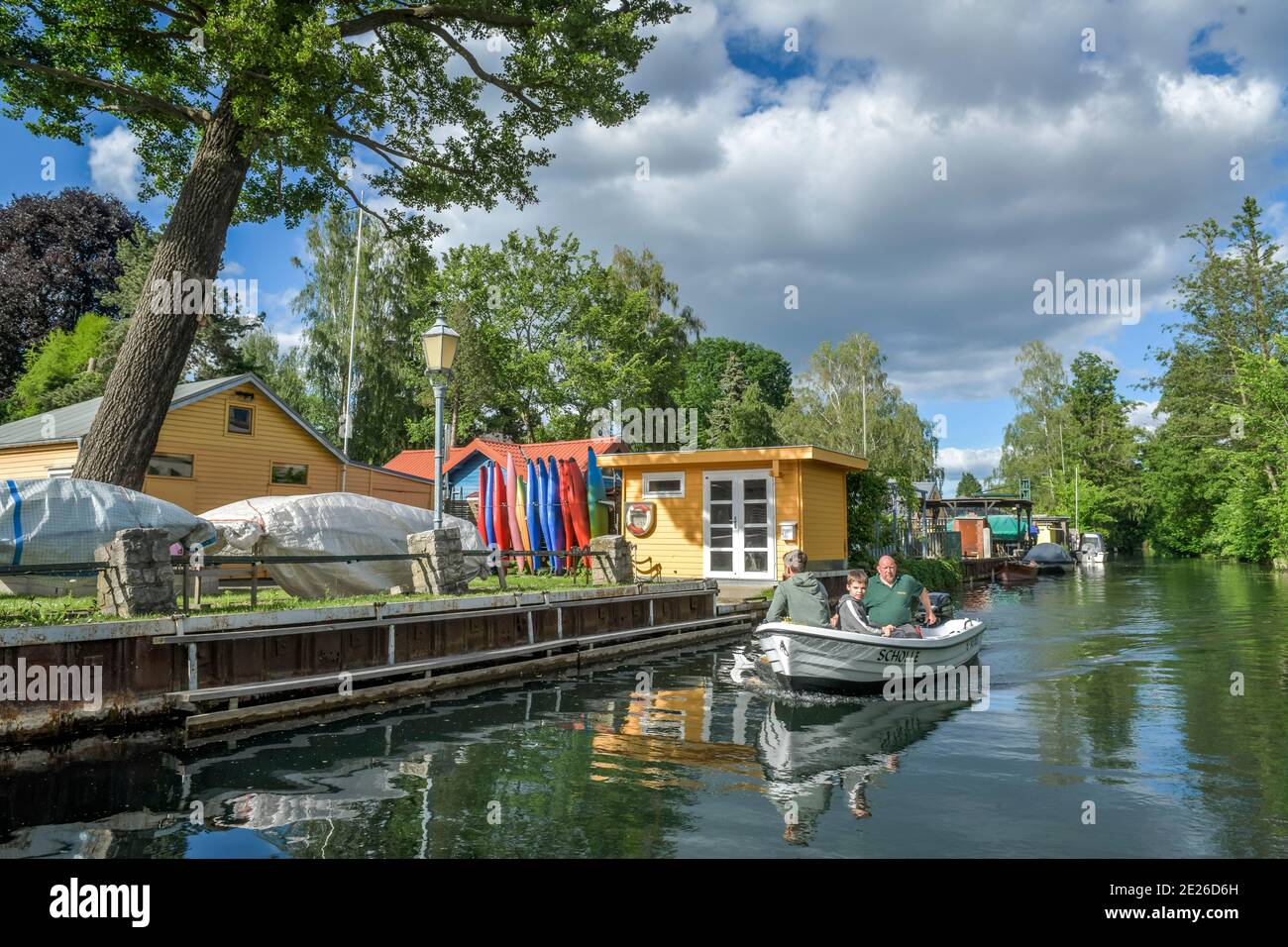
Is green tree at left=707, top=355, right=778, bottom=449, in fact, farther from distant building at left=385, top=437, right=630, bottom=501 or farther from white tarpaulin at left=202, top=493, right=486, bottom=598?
white tarpaulin at left=202, top=493, right=486, bottom=598

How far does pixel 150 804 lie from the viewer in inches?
265

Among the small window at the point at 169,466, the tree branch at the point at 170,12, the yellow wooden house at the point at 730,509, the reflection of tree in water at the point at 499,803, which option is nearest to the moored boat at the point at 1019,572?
the yellow wooden house at the point at 730,509

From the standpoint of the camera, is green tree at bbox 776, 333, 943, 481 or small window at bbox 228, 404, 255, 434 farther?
green tree at bbox 776, 333, 943, 481

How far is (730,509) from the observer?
69.5 ft

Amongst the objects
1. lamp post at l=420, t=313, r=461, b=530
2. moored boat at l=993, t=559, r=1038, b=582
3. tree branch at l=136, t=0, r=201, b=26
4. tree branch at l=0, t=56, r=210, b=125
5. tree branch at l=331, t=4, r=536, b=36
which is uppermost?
tree branch at l=331, t=4, r=536, b=36

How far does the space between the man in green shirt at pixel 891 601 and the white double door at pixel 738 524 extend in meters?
8.57

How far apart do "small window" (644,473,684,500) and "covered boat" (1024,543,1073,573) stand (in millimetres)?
27803

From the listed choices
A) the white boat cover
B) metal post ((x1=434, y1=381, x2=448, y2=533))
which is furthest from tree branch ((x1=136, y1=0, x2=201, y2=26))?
the white boat cover

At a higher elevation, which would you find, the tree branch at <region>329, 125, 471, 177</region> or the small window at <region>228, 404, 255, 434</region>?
the tree branch at <region>329, 125, 471, 177</region>

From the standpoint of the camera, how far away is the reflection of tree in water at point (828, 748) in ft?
22.5

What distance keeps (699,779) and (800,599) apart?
167 inches

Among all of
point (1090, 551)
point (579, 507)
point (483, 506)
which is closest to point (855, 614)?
point (579, 507)

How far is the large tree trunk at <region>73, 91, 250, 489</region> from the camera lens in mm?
12727
